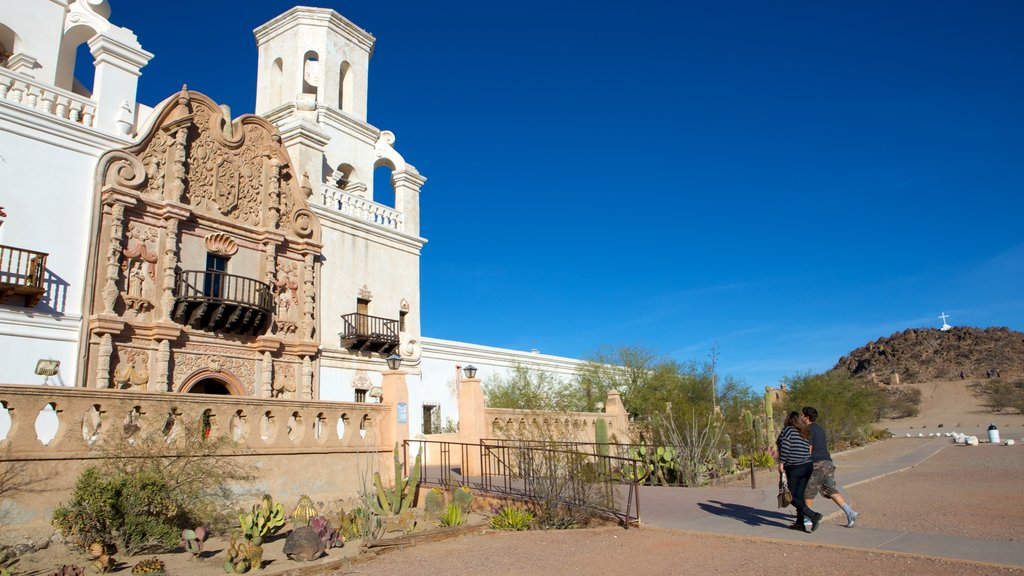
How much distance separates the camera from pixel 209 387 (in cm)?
1806

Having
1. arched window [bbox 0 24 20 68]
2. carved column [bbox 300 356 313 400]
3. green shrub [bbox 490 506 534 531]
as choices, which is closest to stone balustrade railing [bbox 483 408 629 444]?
green shrub [bbox 490 506 534 531]

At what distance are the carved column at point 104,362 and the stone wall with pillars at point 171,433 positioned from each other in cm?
121

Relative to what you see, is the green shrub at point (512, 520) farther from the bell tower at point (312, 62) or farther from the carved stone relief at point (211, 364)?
A: the bell tower at point (312, 62)

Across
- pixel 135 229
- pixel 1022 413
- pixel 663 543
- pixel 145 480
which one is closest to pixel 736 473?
pixel 663 543

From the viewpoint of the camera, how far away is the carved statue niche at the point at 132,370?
15742mm

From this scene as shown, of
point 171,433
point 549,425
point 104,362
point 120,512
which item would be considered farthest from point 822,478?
point 104,362

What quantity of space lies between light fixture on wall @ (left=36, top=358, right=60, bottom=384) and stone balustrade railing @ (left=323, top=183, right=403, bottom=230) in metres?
9.77

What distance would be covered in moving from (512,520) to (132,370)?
1060cm

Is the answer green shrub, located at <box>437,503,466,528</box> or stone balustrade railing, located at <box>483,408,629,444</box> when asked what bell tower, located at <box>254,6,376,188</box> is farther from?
green shrub, located at <box>437,503,466,528</box>

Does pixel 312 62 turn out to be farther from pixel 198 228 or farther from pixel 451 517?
pixel 451 517

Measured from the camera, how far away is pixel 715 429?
19.7 meters

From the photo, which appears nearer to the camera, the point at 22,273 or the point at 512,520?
the point at 512,520

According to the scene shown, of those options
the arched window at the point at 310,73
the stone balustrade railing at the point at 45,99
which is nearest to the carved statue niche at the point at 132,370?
the stone balustrade railing at the point at 45,99

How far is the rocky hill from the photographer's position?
76.2m
